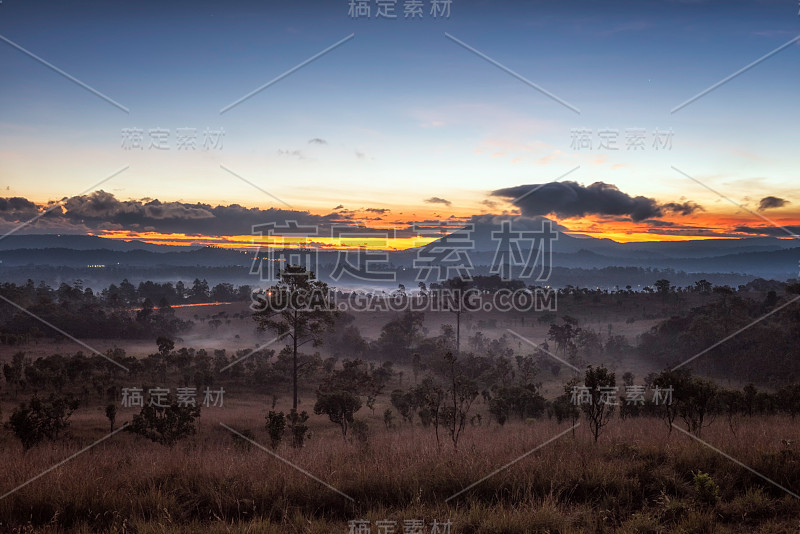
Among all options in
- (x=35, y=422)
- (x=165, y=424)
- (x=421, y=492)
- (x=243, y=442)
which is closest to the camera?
(x=421, y=492)

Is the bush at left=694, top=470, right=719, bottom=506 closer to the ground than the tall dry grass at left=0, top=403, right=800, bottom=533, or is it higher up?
higher up

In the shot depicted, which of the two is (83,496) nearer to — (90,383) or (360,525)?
(360,525)

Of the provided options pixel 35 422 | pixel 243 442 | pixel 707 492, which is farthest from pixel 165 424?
pixel 707 492

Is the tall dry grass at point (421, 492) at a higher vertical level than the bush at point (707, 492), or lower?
lower

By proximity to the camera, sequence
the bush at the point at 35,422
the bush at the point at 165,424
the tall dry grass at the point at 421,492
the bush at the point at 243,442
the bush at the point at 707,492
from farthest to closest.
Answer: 1. the bush at the point at 165,424
2. the bush at the point at 35,422
3. the bush at the point at 243,442
4. the bush at the point at 707,492
5. the tall dry grass at the point at 421,492

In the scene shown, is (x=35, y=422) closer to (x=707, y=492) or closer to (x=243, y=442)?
(x=243, y=442)

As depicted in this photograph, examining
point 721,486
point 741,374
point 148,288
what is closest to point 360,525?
point 721,486

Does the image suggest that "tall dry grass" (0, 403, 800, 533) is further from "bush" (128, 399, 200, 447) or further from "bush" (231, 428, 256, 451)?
"bush" (128, 399, 200, 447)

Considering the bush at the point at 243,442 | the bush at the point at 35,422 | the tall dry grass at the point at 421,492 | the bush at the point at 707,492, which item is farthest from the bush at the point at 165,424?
the bush at the point at 707,492

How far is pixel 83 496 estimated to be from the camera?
630 cm

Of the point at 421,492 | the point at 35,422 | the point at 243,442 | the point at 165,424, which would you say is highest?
the point at 421,492

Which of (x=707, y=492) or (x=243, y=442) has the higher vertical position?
(x=707, y=492)

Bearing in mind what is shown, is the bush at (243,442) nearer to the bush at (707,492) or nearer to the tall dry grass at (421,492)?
the tall dry grass at (421,492)

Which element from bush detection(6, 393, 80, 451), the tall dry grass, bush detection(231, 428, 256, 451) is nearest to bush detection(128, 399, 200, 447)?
bush detection(231, 428, 256, 451)
